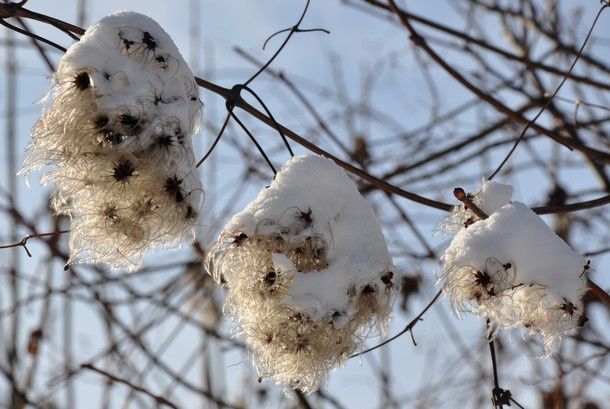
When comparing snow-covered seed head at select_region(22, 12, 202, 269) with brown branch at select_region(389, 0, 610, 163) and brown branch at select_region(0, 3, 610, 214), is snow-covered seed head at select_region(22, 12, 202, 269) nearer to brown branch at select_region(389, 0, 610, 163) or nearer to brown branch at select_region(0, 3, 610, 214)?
brown branch at select_region(0, 3, 610, 214)

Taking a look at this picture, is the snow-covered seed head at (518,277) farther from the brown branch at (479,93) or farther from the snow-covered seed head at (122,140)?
the snow-covered seed head at (122,140)

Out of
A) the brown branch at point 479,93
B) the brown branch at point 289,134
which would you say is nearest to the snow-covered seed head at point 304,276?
the brown branch at point 289,134

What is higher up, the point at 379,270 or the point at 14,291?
the point at 14,291

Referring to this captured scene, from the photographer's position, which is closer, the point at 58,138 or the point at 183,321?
the point at 58,138

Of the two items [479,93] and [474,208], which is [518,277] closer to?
[474,208]

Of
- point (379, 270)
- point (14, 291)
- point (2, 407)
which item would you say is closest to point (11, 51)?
point (14, 291)

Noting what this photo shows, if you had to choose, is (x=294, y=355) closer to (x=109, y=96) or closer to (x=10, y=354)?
(x=109, y=96)

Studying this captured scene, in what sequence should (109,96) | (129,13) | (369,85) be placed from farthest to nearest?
(369,85) < (129,13) < (109,96)

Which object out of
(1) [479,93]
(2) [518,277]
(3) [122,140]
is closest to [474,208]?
(2) [518,277]

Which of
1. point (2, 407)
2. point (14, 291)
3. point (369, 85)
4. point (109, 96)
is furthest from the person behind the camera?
point (2, 407)
